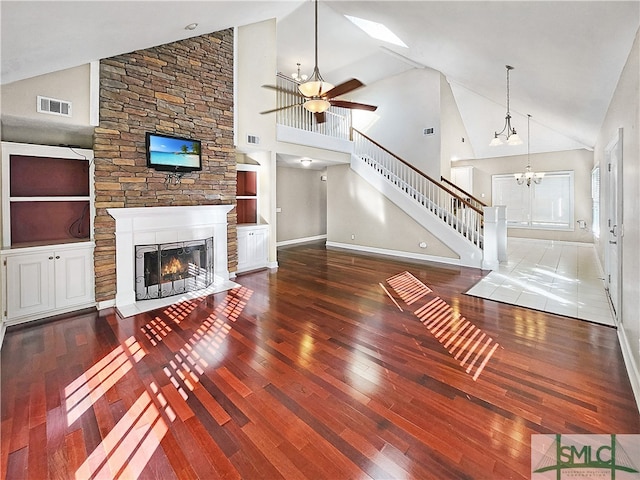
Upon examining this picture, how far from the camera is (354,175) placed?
825cm

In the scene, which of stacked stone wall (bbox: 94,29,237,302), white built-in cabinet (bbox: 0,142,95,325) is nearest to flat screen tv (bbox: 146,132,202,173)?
stacked stone wall (bbox: 94,29,237,302)

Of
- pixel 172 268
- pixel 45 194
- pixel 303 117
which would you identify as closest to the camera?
pixel 45 194

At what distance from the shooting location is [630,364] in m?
2.51

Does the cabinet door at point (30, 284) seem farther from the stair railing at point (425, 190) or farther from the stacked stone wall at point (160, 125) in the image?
the stair railing at point (425, 190)

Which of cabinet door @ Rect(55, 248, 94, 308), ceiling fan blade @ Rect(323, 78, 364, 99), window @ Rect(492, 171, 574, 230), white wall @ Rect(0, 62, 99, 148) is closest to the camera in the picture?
white wall @ Rect(0, 62, 99, 148)

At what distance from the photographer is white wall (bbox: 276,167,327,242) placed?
9148 millimetres

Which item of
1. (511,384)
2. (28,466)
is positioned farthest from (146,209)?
(511,384)

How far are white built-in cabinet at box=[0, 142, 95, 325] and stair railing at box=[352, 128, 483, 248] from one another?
6.08 metres

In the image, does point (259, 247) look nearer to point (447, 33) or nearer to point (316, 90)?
point (316, 90)

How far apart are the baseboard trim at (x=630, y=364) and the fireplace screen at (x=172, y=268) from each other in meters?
4.97

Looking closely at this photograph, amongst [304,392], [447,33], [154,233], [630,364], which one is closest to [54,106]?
[154,233]

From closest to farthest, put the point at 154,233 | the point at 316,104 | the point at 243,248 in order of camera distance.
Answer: the point at 316,104, the point at 154,233, the point at 243,248

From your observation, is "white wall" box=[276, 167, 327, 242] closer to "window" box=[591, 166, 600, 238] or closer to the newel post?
the newel post

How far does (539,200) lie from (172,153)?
1050 cm
